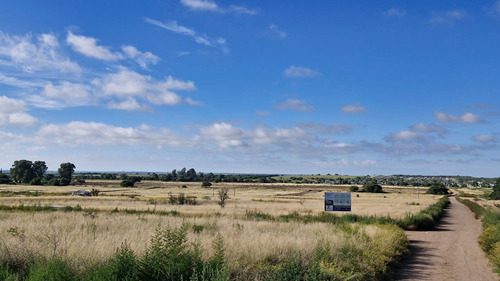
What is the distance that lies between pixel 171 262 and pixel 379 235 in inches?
532

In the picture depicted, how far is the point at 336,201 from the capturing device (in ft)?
A: 117


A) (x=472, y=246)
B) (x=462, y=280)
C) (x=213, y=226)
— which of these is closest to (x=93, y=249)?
(x=213, y=226)

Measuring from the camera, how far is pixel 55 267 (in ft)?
22.4

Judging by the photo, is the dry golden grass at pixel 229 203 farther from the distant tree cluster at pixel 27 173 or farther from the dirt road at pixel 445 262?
the distant tree cluster at pixel 27 173

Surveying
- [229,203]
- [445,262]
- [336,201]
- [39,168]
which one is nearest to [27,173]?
[39,168]

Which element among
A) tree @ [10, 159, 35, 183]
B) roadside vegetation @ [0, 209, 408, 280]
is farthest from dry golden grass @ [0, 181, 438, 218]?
tree @ [10, 159, 35, 183]

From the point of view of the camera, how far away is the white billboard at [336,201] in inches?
1388

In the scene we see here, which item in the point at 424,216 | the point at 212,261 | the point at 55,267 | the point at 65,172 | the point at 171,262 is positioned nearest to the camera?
the point at 55,267

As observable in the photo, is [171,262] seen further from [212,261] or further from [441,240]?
[441,240]

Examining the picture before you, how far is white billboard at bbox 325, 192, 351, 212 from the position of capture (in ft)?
116

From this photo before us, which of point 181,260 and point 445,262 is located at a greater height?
point 181,260

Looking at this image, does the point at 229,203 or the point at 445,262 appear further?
the point at 229,203

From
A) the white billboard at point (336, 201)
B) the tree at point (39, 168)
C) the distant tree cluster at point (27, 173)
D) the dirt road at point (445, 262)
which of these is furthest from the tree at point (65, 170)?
the dirt road at point (445, 262)

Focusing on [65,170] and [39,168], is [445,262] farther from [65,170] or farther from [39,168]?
[39,168]
